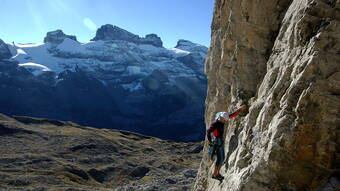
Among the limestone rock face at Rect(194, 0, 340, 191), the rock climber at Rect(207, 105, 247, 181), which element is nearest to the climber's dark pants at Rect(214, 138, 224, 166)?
the rock climber at Rect(207, 105, 247, 181)

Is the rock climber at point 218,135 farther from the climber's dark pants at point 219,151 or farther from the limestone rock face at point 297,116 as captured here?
the limestone rock face at point 297,116

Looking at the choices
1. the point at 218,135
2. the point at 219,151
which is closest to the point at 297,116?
the point at 218,135

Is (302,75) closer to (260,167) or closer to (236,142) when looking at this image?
(260,167)

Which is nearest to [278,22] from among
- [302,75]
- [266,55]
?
[266,55]

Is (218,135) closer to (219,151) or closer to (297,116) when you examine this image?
(219,151)

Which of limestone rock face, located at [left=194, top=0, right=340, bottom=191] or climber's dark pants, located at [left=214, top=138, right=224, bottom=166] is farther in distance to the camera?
climber's dark pants, located at [left=214, top=138, right=224, bottom=166]

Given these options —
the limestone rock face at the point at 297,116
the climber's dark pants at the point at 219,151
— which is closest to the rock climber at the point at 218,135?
the climber's dark pants at the point at 219,151

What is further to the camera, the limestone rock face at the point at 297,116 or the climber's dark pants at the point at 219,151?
the climber's dark pants at the point at 219,151

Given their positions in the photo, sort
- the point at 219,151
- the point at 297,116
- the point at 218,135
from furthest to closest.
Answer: the point at 219,151 → the point at 218,135 → the point at 297,116

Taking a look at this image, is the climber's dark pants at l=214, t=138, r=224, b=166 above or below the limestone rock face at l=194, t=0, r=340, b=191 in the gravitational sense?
below

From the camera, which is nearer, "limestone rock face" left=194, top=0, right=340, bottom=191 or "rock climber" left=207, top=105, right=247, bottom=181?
"limestone rock face" left=194, top=0, right=340, bottom=191

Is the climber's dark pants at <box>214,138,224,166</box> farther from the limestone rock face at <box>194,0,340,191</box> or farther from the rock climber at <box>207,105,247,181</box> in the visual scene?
the limestone rock face at <box>194,0,340,191</box>

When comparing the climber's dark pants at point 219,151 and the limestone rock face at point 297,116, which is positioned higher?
the limestone rock face at point 297,116

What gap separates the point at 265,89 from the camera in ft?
37.2
